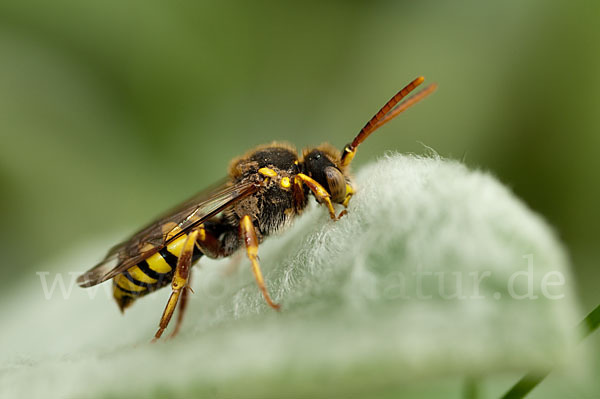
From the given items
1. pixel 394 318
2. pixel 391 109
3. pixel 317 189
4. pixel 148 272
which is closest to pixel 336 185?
pixel 317 189

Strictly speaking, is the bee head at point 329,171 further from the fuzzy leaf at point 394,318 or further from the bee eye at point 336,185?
the fuzzy leaf at point 394,318

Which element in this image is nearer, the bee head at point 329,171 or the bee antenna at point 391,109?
the bee antenna at point 391,109

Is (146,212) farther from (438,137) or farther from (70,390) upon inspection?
(70,390)

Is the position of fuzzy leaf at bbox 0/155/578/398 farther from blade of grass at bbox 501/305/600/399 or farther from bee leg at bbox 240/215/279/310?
bee leg at bbox 240/215/279/310

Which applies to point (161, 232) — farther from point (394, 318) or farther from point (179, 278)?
point (394, 318)

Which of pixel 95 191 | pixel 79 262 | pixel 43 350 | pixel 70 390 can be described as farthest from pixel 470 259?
pixel 95 191

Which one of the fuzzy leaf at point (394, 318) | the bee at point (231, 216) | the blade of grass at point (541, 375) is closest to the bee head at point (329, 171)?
the bee at point (231, 216)
